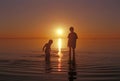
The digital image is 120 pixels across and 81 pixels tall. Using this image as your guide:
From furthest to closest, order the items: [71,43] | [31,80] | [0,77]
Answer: [71,43]
[0,77]
[31,80]

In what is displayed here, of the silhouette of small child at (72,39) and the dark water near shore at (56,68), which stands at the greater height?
the silhouette of small child at (72,39)

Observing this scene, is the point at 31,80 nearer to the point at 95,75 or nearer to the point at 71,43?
the point at 95,75

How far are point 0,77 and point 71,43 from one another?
322 inches

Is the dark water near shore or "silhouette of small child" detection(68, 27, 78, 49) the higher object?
"silhouette of small child" detection(68, 27, 78, 49)

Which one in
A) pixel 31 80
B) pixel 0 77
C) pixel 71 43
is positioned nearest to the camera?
pixel 31 80

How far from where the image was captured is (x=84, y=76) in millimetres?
14547

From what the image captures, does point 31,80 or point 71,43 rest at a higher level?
point 71,43

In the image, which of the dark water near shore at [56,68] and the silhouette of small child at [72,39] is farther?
the silhouette of small child at [72,39]

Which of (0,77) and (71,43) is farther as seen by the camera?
(71,43)

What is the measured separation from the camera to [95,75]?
1488cm

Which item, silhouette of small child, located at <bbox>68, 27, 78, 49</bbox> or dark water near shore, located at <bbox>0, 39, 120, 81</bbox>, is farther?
silhouette of small child, located at <bbox>68, 27, 78, 49</bbox>

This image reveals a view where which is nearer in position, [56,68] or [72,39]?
[56,68]

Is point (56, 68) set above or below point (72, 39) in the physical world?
below

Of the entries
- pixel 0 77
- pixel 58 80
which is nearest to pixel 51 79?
pixel 58 80
